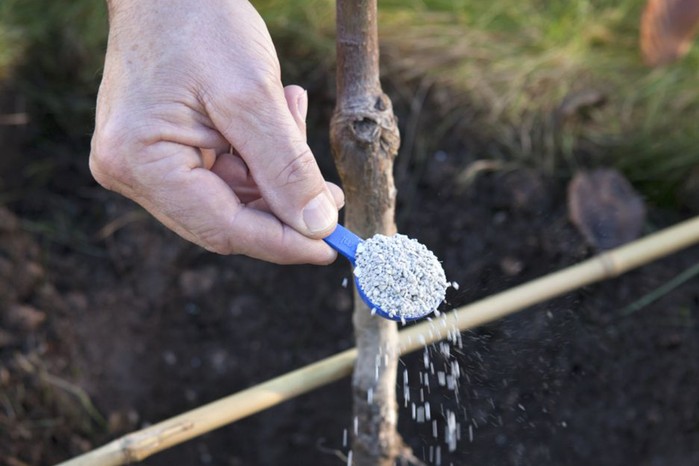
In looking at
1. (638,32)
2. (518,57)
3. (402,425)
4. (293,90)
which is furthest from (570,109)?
(293,90)

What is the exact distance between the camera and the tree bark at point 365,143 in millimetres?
1172

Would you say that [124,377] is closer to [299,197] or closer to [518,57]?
[299,197]

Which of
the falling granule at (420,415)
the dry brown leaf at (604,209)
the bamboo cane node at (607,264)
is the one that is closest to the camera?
the bamboo cane node at (607,264)

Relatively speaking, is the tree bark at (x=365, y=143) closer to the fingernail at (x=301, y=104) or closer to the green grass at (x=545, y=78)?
the fingernail at (x=301, y=104)

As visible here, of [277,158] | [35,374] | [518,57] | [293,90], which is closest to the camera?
[277,158]

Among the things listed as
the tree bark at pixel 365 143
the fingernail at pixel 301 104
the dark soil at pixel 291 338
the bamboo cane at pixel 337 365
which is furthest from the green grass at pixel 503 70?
the fingernail at pixel 301 104

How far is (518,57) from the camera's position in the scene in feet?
7.45

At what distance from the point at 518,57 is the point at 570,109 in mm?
223

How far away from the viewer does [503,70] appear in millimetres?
2217

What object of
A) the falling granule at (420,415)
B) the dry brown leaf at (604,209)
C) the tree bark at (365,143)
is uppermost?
the dry brown leaf at (604,209)

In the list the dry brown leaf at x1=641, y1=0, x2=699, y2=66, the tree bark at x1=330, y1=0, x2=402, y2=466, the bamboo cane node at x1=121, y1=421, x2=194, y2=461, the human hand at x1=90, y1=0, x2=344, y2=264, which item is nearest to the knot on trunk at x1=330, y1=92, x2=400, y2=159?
the tree bark at x1=330, y1=0, x2=402, y2=466

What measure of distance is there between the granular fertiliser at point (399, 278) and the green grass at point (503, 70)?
3.31 ft

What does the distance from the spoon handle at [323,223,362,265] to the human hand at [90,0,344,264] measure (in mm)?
39

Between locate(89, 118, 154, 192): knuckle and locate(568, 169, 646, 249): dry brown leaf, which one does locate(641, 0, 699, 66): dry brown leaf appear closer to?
locate(568, 169, 646, 249): dry brown leaf
